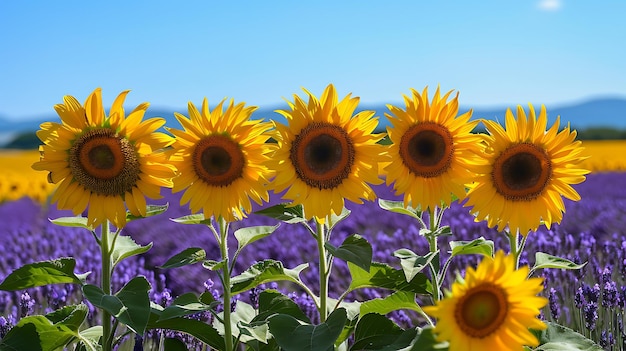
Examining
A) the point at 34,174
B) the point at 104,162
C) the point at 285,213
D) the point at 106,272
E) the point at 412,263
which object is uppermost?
the point at 104,162

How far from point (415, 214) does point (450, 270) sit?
2283 mm

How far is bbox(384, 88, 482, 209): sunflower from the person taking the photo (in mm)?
2309

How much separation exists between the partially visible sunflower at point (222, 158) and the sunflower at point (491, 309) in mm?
733

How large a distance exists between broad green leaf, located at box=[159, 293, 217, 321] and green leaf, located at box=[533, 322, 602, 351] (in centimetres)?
108

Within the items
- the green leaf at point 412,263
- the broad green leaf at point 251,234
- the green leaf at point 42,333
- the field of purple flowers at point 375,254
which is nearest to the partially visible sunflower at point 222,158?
the broad green leaf at point 251,234

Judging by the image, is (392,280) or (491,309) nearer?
(491,309)

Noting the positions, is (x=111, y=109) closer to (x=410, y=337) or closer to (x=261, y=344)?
(x=261, y=344)

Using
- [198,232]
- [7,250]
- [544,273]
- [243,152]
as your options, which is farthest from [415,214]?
[7,250]

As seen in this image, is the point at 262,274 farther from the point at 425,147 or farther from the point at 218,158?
the point at 425,147

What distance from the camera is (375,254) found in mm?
5023

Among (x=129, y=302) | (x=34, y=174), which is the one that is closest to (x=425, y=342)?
(x=129, y=302)

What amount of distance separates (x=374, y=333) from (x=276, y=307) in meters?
0.36

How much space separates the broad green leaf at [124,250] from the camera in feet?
8.53

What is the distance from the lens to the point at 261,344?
255 cm
